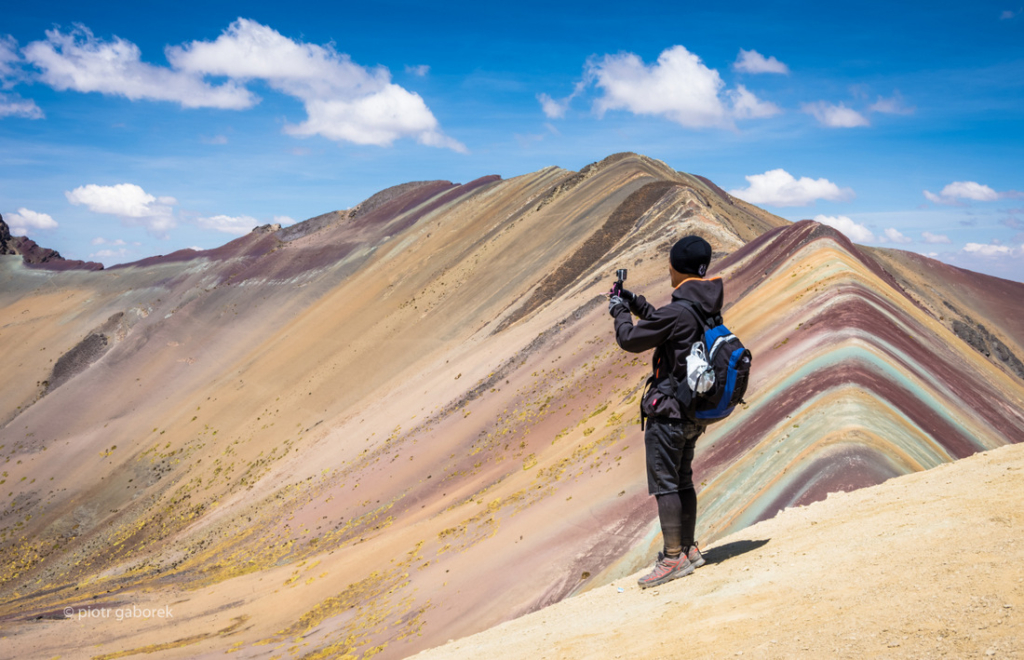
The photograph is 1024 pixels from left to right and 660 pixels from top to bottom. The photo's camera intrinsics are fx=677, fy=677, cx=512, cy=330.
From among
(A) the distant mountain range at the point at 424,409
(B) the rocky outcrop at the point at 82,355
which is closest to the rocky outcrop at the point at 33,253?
(A) the distant mountain range at the point at 424,409

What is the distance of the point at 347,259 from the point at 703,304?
Result: 44.5 meters

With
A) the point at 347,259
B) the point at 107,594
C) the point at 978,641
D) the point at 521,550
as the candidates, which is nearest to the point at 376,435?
the point at 107,594

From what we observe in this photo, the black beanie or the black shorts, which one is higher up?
the black beanie

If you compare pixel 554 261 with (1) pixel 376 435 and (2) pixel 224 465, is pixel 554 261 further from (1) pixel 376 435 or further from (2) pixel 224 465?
(2) pixel 224 465

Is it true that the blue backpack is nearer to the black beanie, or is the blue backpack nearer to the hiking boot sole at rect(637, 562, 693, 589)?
the black beanie

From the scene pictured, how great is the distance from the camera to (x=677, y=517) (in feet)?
16.0

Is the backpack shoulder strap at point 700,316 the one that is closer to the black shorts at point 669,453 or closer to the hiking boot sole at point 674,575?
the black shorts at point 669,453

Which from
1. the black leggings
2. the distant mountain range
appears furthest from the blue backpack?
the distant mountain range

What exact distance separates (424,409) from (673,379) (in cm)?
1916

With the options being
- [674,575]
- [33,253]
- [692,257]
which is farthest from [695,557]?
[33,253]

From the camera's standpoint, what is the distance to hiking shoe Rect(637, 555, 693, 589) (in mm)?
4969

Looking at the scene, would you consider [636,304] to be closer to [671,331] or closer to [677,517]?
[671,331]

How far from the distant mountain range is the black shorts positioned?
95.2 inches

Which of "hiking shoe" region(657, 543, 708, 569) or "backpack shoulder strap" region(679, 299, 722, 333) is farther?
"hiking shoe" region(657, 543, 708, 569)
